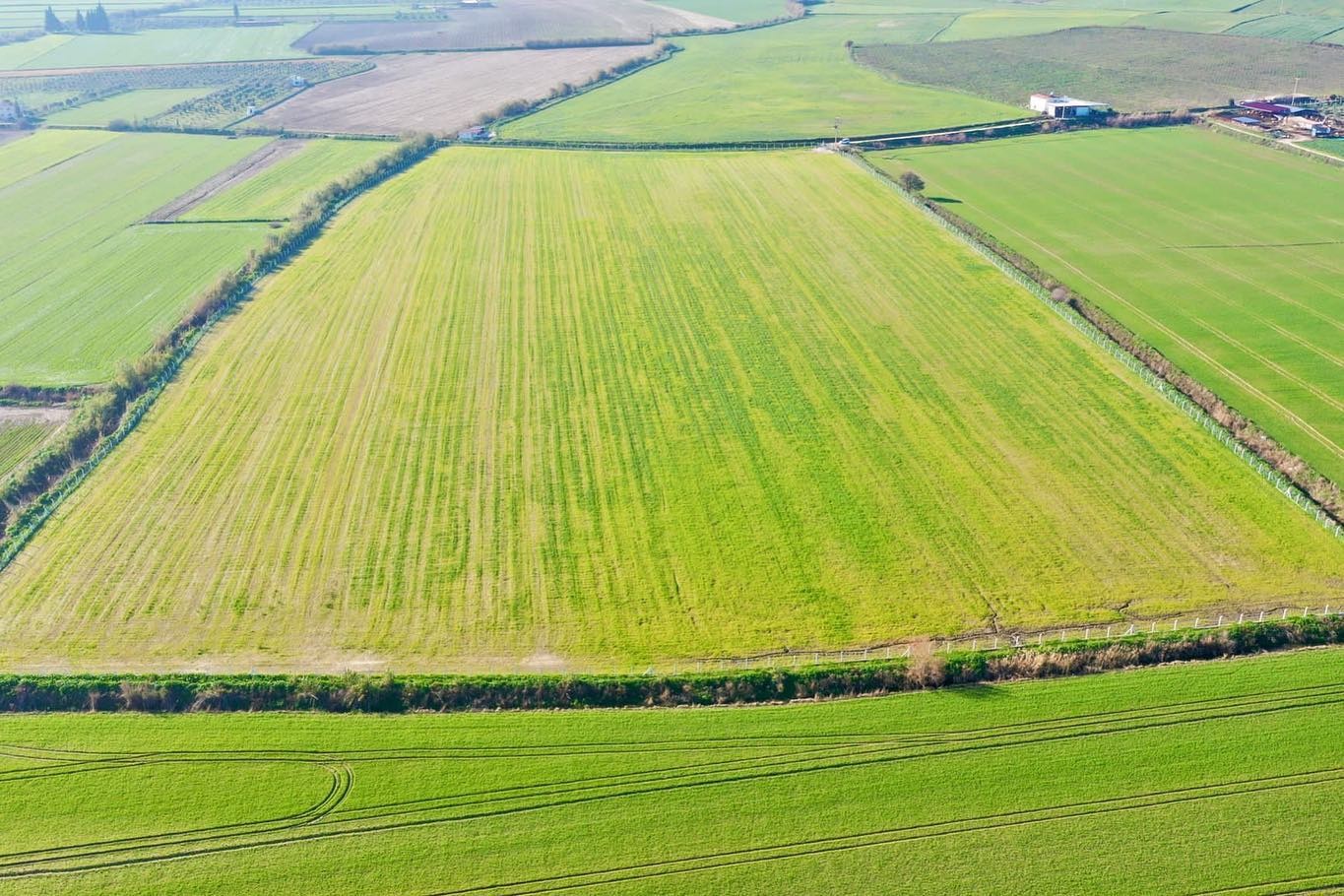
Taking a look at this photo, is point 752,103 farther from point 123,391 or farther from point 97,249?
point 123,391

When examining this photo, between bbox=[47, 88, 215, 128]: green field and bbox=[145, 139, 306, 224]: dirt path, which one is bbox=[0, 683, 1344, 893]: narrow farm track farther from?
bbox=[47, 88, 215, 128]: green field

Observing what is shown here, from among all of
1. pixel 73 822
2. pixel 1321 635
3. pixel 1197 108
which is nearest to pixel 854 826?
pixel 1321 635

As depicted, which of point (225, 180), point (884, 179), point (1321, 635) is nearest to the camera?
point (1321, 635)

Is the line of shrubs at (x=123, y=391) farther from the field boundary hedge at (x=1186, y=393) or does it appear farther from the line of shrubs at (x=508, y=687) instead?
the field boundary hedge at (x=1186, y=393)

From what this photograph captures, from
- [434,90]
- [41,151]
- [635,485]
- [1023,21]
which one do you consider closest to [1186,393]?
[635,485]

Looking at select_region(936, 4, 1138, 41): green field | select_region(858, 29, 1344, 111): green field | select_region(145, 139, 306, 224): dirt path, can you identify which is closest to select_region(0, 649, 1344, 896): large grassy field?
select_region(145, 139, 306, 224): dirt path

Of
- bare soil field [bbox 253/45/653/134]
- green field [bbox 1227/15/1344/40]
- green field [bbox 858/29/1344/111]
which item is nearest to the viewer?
green field [bbox 858/29/1344/111]

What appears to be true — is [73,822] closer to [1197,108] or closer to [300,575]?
[300,575]
